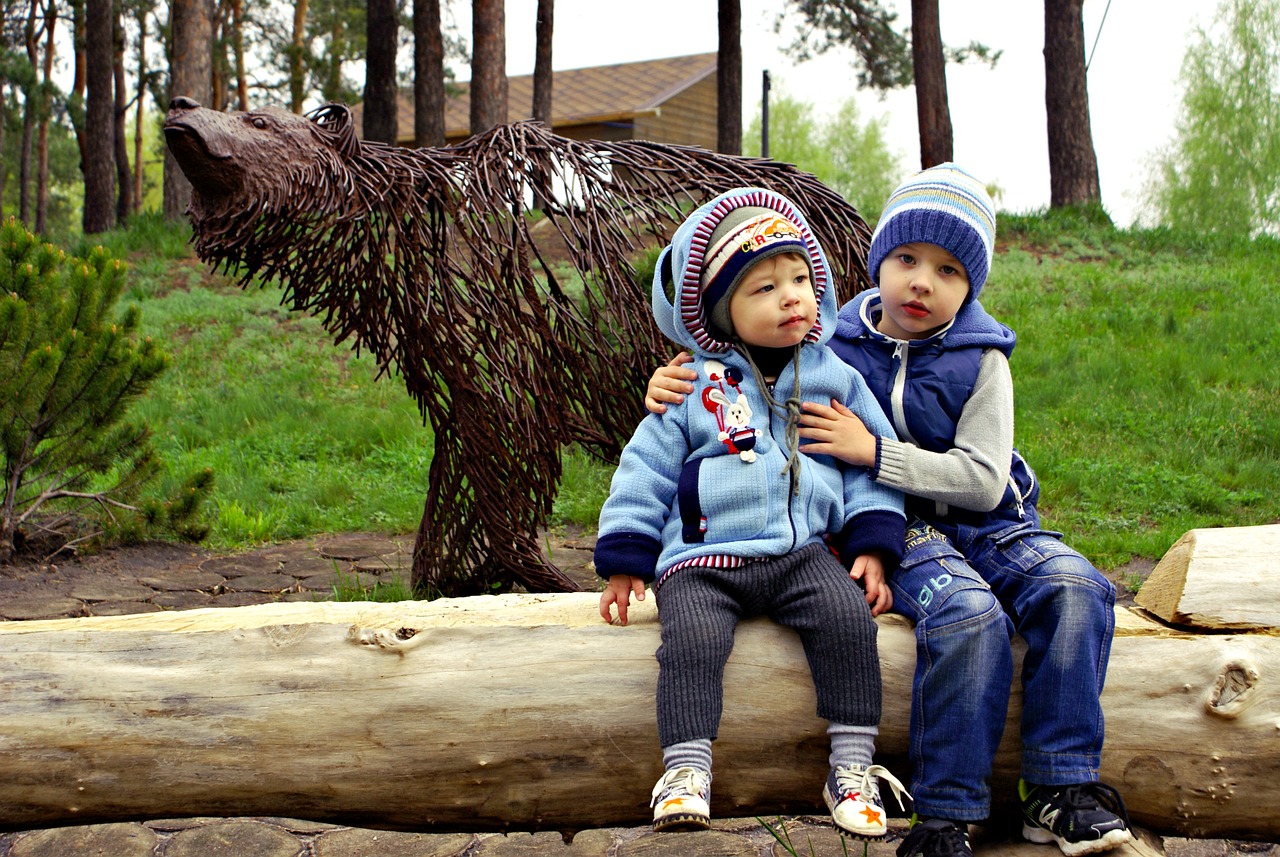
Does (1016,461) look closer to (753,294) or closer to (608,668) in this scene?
(753,294)

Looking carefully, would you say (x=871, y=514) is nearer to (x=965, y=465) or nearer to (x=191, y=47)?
(x=965, y=465)

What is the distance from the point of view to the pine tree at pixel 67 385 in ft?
16.0

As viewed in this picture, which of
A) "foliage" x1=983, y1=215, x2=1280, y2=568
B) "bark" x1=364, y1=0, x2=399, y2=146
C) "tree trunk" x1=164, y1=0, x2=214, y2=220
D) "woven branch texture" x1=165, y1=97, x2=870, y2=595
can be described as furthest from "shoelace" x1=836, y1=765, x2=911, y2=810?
"bark" x1=364, y1=0, x2=399, y2=146

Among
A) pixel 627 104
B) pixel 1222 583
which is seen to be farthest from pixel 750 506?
pixel 627 104

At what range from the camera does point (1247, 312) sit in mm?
8977

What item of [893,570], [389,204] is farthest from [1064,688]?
[389,204]

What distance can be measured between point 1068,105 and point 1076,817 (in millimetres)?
11812

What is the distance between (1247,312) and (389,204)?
798 cm

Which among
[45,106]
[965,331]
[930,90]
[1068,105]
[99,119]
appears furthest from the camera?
[45,106]

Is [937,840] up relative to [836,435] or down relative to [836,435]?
down

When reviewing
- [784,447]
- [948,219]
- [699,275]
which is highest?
[948,219]

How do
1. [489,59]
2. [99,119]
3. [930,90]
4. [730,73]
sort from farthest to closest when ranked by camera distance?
1. [99,119]
2. [730,73]
3. [930,90]
4. [489,59]

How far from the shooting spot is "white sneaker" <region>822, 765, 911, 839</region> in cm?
208

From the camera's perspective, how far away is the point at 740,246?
2359 mm
